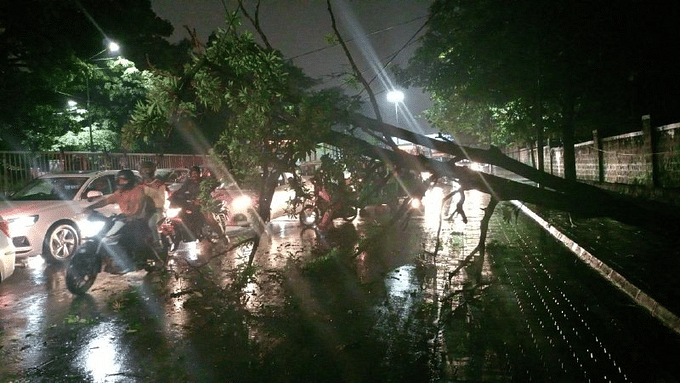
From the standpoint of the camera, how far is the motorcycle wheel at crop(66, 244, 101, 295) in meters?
7.66

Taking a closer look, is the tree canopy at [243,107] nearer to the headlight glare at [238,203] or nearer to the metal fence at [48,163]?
the headlight glare at [238,203]

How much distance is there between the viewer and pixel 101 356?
514cm

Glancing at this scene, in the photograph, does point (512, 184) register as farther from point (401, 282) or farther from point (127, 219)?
point (127, 219)

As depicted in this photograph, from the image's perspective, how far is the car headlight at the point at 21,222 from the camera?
10.1m

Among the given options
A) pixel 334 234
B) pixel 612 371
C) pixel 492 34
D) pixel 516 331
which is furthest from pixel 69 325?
pixel 492 34

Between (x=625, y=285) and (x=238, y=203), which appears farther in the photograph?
(x=238, y=203)

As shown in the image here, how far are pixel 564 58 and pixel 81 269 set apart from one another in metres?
15.4

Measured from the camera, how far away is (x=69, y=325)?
6242 millimetres

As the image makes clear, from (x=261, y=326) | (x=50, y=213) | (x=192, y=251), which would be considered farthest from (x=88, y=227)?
(x=261, y=326)

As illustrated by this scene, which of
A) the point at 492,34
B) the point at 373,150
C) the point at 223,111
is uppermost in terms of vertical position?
the point at 492,34

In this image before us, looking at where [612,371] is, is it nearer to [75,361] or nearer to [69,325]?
[75,361]

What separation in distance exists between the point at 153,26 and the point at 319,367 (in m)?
32.5

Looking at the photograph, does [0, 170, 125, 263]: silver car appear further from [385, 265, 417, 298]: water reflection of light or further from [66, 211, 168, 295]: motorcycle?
[385, 265, 417, 298]: water reflection of light

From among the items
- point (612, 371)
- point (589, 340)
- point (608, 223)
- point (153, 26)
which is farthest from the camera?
point (153, 26)
